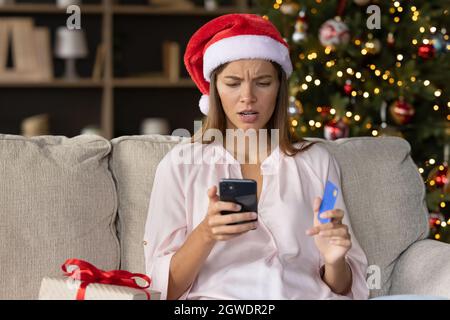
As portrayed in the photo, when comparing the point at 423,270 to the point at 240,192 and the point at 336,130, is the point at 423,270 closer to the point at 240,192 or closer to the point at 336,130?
the point at 240,192

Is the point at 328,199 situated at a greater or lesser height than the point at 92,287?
greater

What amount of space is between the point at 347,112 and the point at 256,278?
1.75 metres

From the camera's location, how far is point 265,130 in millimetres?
1965

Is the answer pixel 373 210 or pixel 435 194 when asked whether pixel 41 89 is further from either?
pixel 373 210

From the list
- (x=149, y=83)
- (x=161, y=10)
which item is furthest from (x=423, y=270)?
(x=161, y=10)

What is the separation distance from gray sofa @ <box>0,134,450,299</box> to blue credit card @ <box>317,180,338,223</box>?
460 millimetres

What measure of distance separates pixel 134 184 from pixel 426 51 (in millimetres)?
1761

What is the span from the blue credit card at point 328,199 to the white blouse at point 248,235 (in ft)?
0.65

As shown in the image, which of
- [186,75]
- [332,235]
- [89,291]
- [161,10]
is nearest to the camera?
[89,291]

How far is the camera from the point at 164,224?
1.86 metres

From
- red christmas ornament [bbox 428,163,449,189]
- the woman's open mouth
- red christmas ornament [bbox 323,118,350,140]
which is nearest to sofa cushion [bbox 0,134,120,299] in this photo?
the woman's open mouth

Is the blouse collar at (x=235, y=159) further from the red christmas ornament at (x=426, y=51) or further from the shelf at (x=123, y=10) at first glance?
the shelf at (x=123, y=10)

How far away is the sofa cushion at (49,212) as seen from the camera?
2.01 metres

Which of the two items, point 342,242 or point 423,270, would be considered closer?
point 342,242
